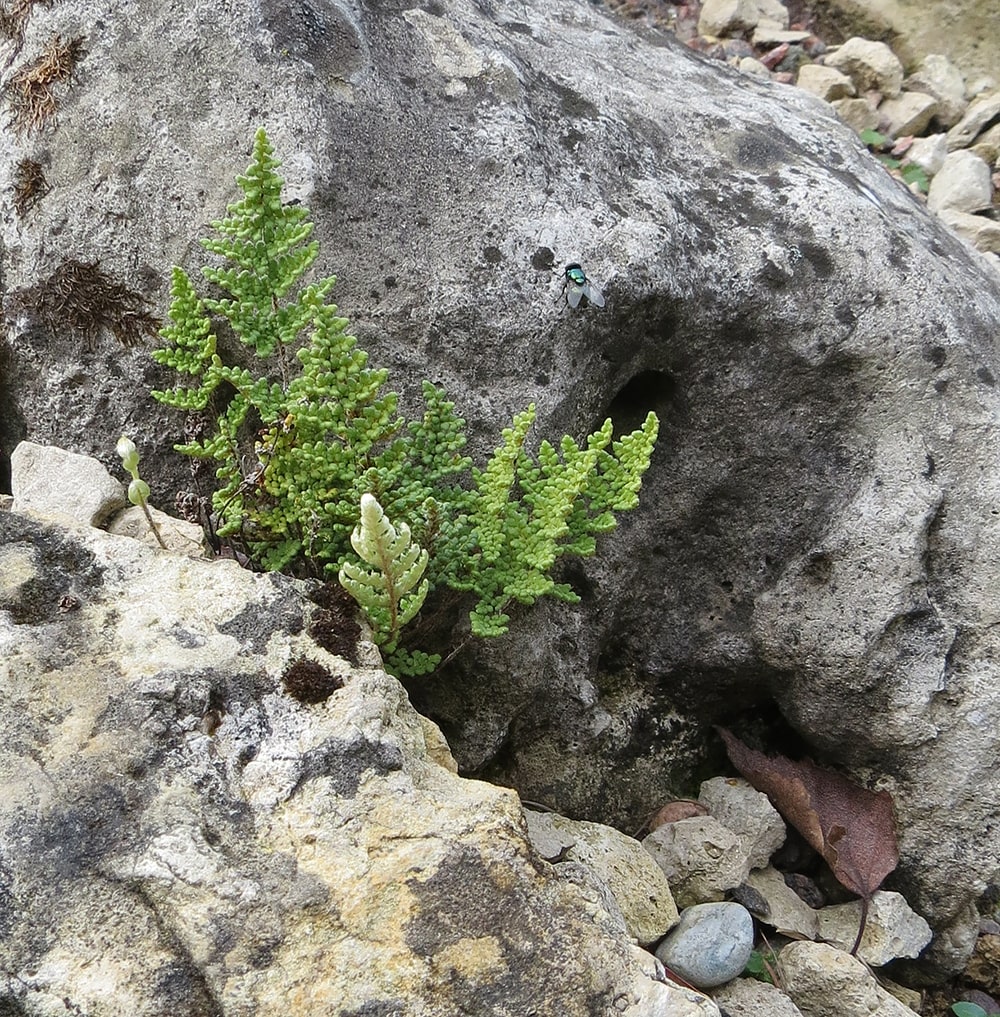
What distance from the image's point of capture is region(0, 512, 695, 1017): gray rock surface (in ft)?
6.29

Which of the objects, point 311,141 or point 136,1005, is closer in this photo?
point 136,1005

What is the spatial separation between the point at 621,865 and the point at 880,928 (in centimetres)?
101

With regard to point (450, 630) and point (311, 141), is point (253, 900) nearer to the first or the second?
point (450, 630)

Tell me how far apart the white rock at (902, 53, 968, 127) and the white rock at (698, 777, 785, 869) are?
6.90 metres

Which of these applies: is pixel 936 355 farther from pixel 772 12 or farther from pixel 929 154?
pixel 772 12

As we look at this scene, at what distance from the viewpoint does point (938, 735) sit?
360 cm

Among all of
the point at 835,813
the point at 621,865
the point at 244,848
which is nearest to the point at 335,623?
the point at 244,848

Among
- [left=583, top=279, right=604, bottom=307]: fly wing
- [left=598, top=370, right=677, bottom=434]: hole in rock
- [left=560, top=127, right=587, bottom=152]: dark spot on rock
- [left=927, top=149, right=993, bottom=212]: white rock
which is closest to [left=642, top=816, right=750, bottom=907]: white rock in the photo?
[left=598, top=370, right=677, bottom=434]: hole in rock

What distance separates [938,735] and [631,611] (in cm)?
116

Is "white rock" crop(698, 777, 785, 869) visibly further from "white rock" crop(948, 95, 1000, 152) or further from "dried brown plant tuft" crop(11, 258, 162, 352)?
"white rock" crop(948, 95, 1000, 152)

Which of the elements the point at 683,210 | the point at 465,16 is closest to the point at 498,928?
the point at 683,210

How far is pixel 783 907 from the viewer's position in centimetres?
351

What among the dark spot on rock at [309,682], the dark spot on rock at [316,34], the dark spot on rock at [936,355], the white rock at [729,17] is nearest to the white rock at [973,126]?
the white rock at [729,17]

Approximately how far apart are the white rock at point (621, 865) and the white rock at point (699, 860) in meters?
0.13
